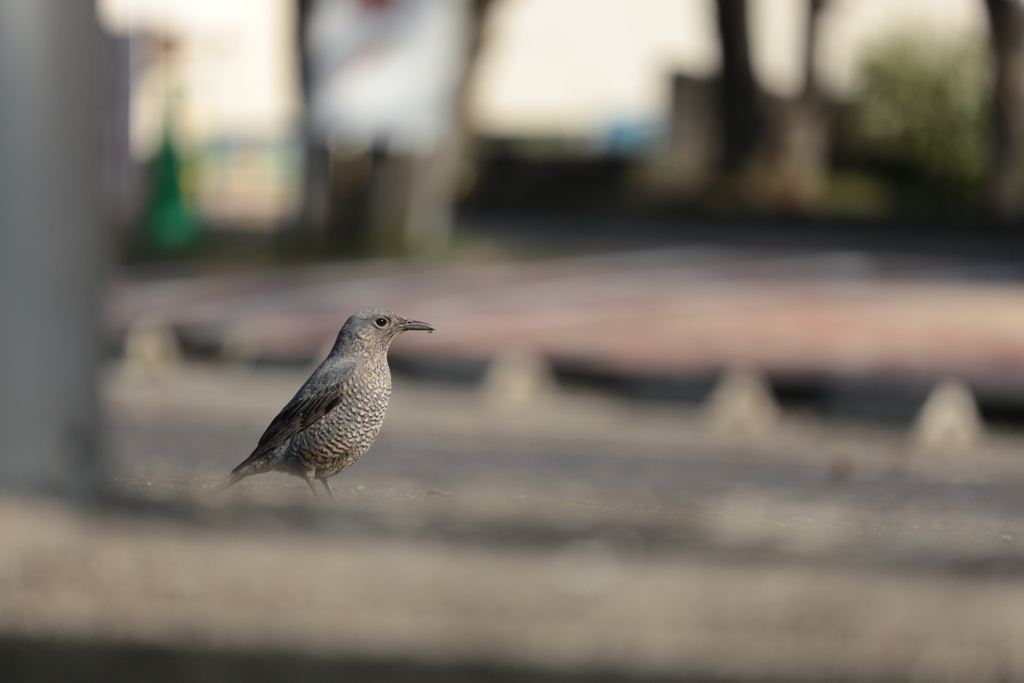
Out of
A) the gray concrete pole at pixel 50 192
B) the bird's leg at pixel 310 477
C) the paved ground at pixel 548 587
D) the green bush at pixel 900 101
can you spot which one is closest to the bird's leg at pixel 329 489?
the bird's leg at pixel 310 477

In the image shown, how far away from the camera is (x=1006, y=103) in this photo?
67.9 inches

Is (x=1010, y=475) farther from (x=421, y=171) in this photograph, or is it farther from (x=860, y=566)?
(x=421, y=171)

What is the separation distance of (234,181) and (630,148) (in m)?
41.6

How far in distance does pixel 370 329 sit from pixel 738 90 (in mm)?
1282

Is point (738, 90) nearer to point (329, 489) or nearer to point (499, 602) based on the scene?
point (499, 602)

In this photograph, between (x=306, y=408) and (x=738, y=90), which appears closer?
(x=306, y=408)

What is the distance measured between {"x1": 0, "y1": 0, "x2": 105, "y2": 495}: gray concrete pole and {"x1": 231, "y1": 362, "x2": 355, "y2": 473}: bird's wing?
24 cm

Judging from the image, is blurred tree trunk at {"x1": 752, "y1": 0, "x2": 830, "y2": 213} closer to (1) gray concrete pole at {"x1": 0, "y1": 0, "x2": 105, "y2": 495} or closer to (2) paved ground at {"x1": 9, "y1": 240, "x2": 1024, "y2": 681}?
(2) paved ground at {"x1": 9, "y1": 240, "x2": 1024, "y2": 681}

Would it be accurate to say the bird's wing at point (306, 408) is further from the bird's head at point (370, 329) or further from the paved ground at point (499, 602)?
A: the paved ground at point (499, 602)

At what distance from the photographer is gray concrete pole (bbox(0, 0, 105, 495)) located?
81cm

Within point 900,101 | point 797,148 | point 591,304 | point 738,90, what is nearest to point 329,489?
point 591,304

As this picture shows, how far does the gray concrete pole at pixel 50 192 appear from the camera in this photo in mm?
812

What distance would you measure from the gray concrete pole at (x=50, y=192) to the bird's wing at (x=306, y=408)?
0.24m

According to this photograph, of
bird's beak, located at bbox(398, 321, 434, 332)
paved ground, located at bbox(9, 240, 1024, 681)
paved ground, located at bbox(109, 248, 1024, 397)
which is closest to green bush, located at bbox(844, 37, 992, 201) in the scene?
paved ground, located at bbox(109, 248, 1024, 397)
